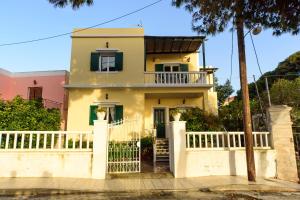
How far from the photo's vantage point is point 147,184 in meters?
7.97

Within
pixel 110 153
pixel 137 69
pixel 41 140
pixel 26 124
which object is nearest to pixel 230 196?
pixel 110 153

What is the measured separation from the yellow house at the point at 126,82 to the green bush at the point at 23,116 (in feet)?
12.2

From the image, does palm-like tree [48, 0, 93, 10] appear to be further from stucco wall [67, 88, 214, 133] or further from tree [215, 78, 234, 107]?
tree [215, 78, 234, 107]

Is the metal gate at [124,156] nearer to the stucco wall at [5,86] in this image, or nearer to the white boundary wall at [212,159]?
the white boundary wall at [212,159]

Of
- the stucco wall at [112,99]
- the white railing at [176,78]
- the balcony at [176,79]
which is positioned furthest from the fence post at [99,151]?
the white railing at [176,78]

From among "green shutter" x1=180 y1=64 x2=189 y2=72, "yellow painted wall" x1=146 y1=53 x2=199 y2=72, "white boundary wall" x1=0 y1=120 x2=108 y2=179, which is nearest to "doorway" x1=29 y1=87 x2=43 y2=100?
"yellow painted wall" x1=146 y1=53 x2=199 y2=72

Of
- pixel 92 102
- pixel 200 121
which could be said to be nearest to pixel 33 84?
pixel 92 102

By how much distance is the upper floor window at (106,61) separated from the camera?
15805 millimetres

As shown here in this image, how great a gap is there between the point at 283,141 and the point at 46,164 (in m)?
8.69

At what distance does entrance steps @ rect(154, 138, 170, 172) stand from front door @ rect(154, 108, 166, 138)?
1.91 meters

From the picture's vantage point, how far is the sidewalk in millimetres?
7297

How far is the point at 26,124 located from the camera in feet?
35.2

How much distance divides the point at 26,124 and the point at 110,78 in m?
6.20

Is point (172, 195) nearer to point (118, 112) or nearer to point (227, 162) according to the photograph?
point (227, 162)
